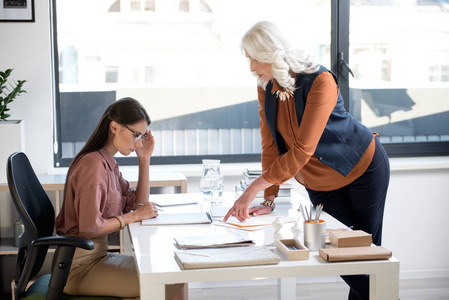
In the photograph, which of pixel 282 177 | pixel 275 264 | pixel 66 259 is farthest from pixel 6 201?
pixel 275 264

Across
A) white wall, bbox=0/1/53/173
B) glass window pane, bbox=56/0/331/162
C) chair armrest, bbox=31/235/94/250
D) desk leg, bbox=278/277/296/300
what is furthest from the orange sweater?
white wall, bbox=0/1/53/173

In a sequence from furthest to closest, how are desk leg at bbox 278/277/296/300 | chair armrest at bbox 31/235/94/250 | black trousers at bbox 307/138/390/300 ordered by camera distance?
desk leg at bbox 278/277/296/300 → black trousers at bbox 307/138/390/300 → chair armrest at bbox 31/235/94/250

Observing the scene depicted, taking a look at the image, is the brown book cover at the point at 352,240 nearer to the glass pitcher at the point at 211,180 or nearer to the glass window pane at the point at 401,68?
the glass pitcher at the point at 211,180

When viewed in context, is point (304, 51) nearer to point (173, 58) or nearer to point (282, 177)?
point (282, 177)

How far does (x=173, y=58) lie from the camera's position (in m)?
3.95

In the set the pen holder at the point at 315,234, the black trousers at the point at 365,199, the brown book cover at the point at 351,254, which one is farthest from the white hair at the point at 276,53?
the brown book cover at the point at 351,254

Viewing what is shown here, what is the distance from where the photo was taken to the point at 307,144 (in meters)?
2.23

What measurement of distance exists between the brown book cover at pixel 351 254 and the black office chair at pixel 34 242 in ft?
2.65

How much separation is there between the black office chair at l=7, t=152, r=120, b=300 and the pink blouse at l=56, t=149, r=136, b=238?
8 cm

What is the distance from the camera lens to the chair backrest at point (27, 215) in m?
2.11

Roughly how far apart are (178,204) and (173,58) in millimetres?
1569

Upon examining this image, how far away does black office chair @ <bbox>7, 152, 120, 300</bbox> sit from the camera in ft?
6.73

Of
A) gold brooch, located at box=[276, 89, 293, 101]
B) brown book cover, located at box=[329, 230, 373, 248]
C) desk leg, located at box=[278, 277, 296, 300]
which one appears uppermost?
gold brooch, located at box=[276, 89, 293, 101]

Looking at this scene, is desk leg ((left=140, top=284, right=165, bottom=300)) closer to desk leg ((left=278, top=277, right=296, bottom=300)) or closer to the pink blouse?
the pink blouse
